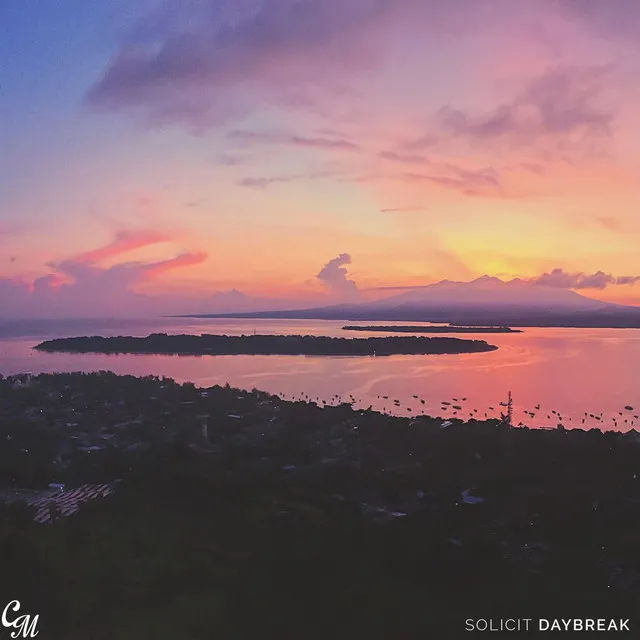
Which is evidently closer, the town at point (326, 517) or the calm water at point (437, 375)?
the town at point (326, 517)

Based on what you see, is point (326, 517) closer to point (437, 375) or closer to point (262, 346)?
point (437, 375)

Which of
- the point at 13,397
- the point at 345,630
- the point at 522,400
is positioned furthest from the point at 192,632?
the point at 522,400

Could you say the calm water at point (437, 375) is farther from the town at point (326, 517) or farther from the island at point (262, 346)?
the town at point (326, 517)

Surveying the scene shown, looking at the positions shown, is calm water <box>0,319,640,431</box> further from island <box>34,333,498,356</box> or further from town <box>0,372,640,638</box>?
town <box>0,372,640,638</box>

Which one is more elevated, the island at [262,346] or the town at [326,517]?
the island at [262,346]

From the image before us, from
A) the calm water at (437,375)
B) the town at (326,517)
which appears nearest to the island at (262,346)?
the calm water at (437,375)

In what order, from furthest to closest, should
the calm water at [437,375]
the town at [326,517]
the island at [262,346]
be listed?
the island at [262,346] < the calm water at [437,375] < the town at [326,517]

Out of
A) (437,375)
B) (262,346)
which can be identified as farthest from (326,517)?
(262,346)

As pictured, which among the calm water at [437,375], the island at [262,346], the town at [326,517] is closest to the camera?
the town at [326,517]
